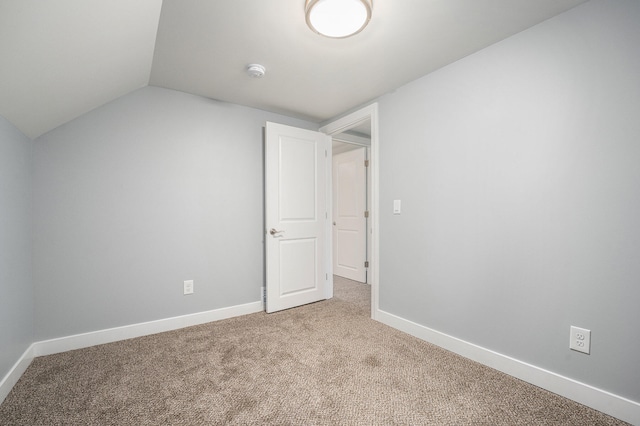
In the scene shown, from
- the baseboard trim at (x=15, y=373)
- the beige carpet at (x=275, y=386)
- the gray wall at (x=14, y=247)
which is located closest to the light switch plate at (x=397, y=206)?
the beige carpet at (x=275, y=386)

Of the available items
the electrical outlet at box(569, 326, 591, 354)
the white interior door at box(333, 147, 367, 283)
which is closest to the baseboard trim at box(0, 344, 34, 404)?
the electrical outlet at box(569, 326, 591, 354)

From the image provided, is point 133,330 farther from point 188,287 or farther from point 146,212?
point 146,212

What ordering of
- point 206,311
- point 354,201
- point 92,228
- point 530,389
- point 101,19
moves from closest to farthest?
point 101,19 < point 530,389 < point 92,228 < point 206,311 < point 354,201

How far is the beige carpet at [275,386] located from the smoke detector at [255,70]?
7.26 ft

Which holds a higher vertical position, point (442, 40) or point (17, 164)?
point (442, 40)

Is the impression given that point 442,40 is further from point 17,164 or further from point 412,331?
point 17,164

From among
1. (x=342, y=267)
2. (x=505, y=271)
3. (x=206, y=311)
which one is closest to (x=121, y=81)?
(x=206, y=311)

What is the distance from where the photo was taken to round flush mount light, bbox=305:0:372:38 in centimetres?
141

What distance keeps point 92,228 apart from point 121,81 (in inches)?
46.9

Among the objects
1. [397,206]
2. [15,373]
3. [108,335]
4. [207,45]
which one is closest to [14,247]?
[15,373]

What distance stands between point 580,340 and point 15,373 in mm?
3377

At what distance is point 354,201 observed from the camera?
4.42 metres

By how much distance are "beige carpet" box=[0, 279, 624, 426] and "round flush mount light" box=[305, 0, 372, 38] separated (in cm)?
212

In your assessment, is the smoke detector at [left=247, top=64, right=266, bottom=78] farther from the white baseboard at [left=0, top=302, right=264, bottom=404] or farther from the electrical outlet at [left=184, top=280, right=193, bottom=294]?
the white baseboard at [left=0, top=302, right=264, bottom=404]
